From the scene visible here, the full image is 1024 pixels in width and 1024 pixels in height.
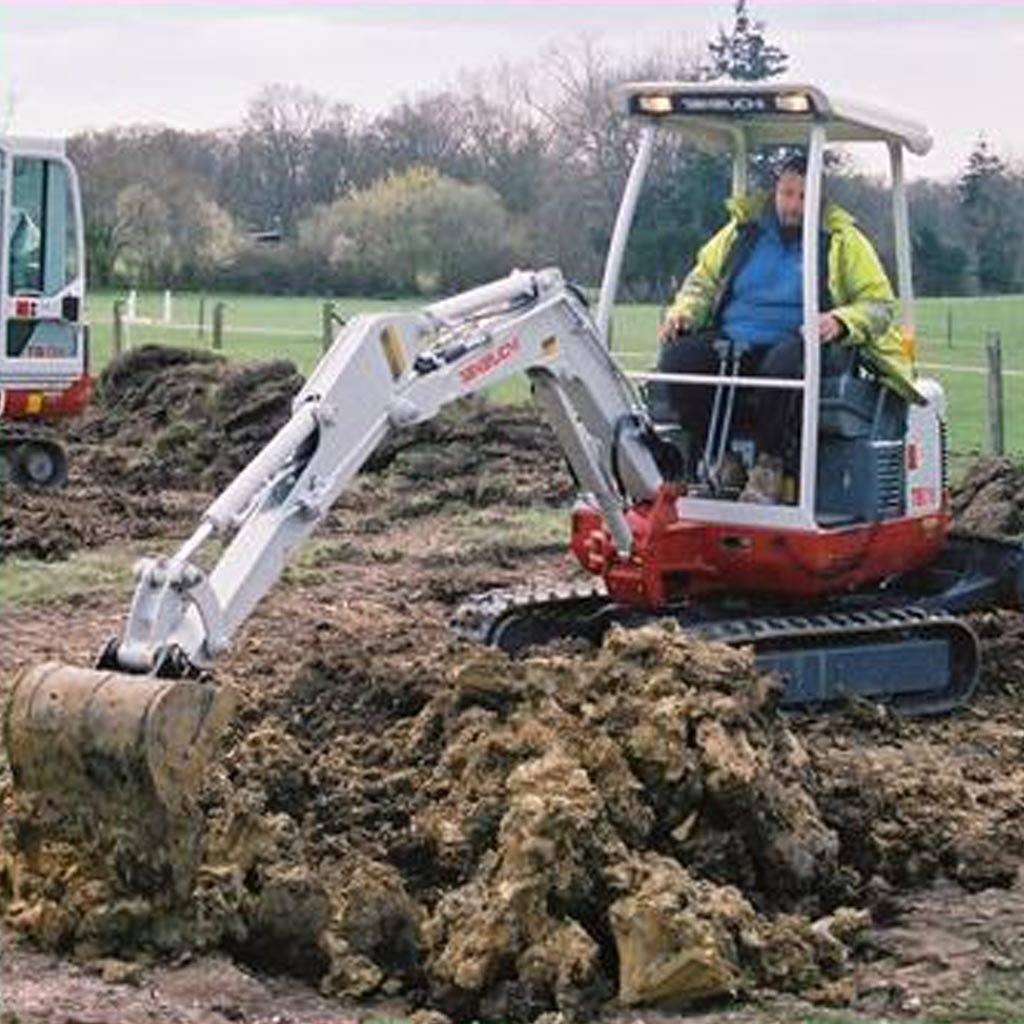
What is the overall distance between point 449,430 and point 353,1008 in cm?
1321

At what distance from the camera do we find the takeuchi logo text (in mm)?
8734

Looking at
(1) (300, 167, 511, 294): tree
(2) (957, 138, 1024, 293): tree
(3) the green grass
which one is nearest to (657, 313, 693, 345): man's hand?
(3) the green grass

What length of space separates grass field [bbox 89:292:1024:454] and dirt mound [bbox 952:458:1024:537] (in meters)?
8.12

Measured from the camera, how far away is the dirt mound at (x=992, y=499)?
13930mm

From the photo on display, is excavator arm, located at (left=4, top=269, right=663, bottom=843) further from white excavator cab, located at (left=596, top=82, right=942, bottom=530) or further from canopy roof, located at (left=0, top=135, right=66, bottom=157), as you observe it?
canopy roof, located at (left=0, top=135, right=66, bottom=157)

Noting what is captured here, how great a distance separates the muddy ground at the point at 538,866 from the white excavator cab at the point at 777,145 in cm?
115

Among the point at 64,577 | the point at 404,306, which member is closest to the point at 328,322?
the point at 404,306

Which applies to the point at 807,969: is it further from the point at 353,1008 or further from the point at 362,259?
the point at 362,259

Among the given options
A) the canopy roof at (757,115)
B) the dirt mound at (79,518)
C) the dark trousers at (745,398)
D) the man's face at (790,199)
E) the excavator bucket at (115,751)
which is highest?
the canopy roof at (757,115)

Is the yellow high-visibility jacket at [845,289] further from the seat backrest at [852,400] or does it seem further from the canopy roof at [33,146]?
the canopy roof at [33,146]

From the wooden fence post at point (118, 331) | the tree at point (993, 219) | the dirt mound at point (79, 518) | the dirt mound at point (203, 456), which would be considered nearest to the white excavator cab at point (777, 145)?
the dirt mound at point (203, 456)

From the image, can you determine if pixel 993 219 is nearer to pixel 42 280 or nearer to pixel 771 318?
pixel 42 280

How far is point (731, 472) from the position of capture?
988cm

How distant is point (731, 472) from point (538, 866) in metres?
3.90
